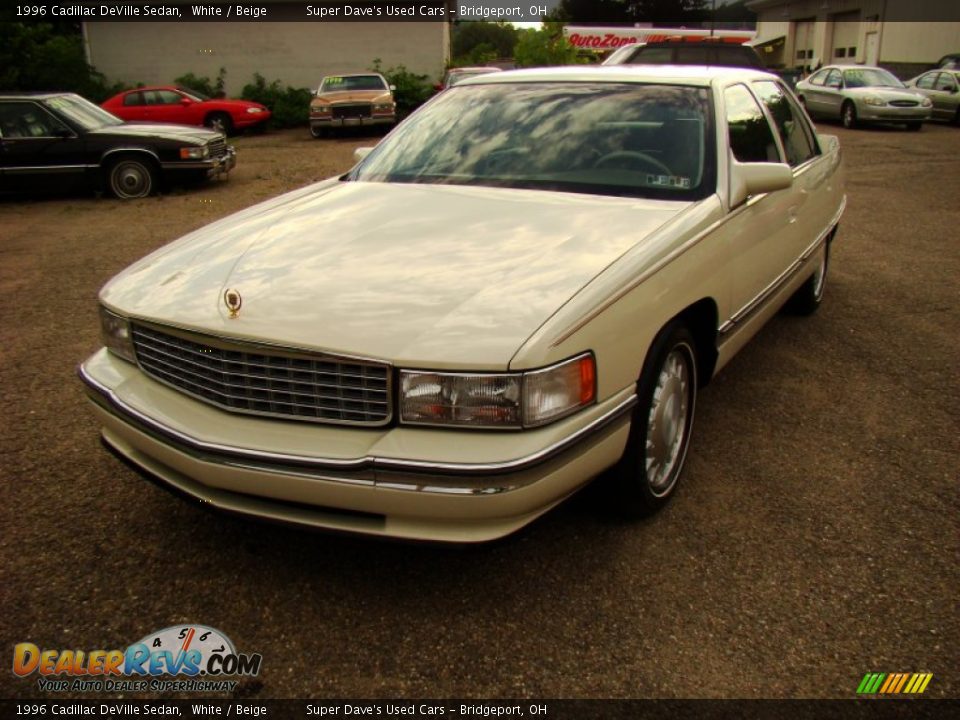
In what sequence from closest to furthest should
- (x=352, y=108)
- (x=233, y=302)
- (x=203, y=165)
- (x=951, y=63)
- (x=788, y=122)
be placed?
(x=233, y=302) → (x=788, y=122) → (x=203, y=165) → (x=352, y=108) → (x=951, y=63)

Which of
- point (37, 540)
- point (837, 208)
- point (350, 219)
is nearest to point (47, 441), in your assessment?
point (37, 540)

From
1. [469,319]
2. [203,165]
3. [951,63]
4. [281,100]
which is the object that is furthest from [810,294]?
[951,63]

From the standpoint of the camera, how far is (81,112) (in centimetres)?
1112

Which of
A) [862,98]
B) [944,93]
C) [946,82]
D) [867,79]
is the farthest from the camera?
[946,82]

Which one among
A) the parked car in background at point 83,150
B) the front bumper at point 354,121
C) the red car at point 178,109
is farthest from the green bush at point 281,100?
the parked car in background at point 83,150

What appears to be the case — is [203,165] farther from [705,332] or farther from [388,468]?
[388,468]

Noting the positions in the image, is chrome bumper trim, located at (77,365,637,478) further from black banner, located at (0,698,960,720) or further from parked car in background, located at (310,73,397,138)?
parked car in background, located at (310,73,397,138)

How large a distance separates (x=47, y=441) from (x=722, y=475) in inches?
118

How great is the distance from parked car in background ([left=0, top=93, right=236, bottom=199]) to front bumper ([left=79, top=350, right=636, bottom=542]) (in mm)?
9522

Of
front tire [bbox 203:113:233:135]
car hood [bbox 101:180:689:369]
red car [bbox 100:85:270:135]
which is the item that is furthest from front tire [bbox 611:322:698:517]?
front tire [bbox 203:113:233:135]

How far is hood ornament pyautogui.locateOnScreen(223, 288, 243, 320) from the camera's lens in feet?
8.22

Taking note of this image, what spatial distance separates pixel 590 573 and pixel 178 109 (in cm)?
1859

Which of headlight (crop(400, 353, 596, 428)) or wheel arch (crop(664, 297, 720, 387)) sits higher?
headlight (crop(400, 353, 596, 428))

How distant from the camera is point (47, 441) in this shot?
375 cm
